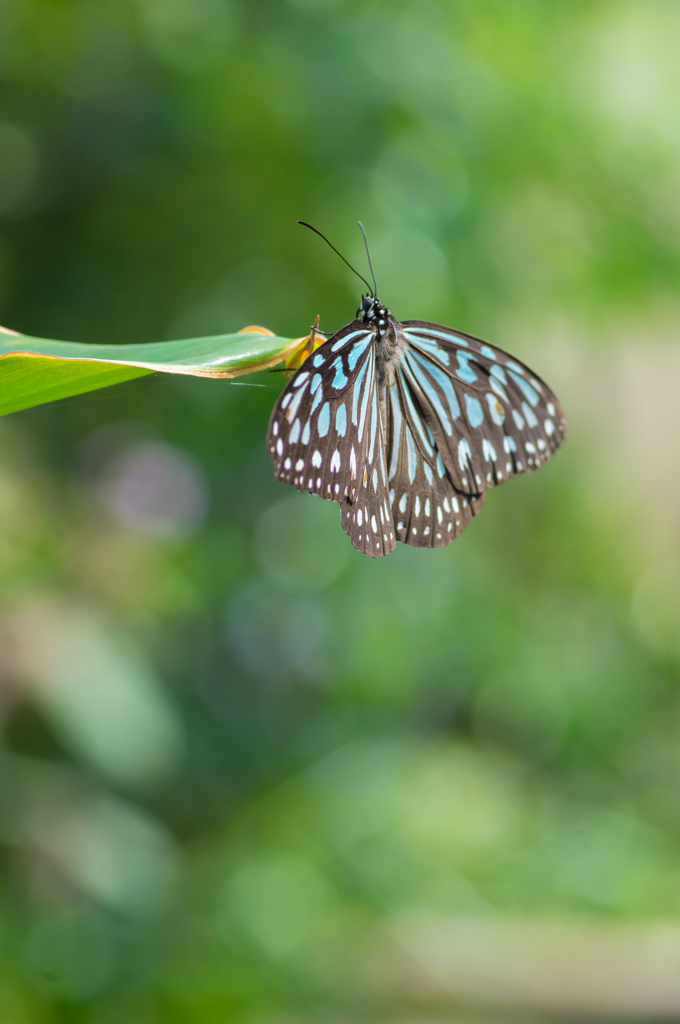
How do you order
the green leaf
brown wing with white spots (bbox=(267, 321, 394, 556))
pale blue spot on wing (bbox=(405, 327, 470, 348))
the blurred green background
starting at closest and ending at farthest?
the green leaf → brown wing with white spots (bbox=(267, 321, 394, 556)) → pale blue spot on wing (bbox=(405, 327, 470, 348)) → the blurred green background

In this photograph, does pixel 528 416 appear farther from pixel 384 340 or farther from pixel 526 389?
pixel 384 340

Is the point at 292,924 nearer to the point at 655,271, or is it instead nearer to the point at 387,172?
the point at 387,172

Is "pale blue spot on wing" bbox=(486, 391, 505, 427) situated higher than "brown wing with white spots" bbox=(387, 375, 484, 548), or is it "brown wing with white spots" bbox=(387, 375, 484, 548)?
"pale blue spot on wing" bbox=(486, 391, 505, 427)

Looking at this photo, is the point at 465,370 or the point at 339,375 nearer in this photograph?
the point at 339,375

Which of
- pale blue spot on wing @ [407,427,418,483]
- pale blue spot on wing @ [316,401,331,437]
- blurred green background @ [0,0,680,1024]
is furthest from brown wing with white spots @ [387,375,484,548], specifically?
blurred green background @ [0,0,680,1024]

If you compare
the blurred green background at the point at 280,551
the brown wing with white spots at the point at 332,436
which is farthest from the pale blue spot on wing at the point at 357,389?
the blurred green background at the point at 280,551

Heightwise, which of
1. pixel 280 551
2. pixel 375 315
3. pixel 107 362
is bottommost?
pixel 107 362

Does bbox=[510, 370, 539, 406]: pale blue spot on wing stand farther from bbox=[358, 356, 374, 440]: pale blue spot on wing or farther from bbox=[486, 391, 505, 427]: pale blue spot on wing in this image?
bbox=[358, 356, 374, 440]: pale blue spot on wing

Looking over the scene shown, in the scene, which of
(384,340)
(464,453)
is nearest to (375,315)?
(384,340)

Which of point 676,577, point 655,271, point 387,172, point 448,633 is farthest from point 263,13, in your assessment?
point 676,577
